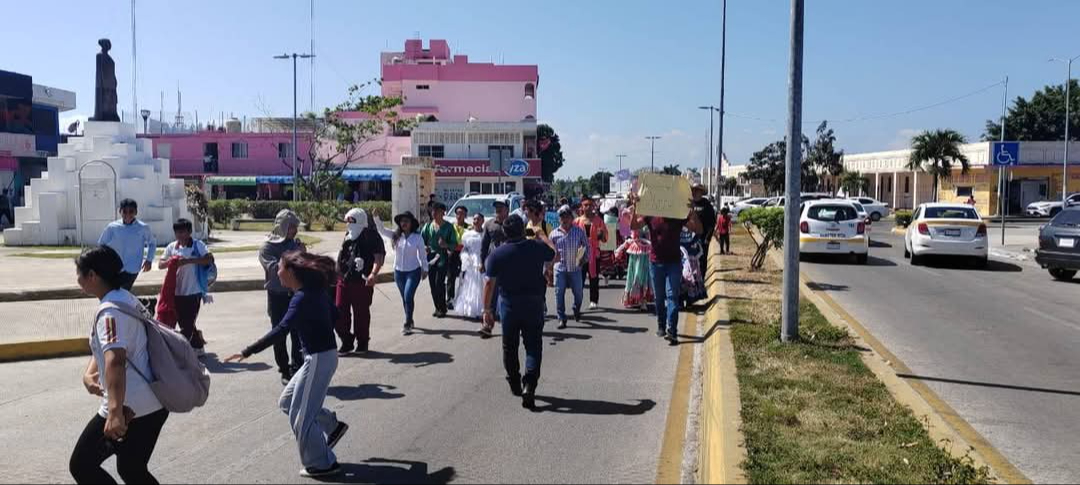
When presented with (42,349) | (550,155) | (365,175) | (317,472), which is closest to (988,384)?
(317,472)

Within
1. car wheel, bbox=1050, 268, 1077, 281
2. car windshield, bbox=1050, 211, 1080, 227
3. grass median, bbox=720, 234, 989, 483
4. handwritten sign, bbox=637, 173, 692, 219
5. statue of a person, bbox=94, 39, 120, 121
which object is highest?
statue of a person, bbox=94, 39, 120, 121

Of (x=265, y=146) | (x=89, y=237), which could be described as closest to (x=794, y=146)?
(x=89, y=237)

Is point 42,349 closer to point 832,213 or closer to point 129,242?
point 129,242

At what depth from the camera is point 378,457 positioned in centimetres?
613

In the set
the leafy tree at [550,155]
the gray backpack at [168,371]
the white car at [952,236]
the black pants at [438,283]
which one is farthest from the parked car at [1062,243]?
the leafy tree at [550,155]

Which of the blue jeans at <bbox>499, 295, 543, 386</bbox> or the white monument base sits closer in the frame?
the blue jeans at <bbox>499, 295, 543, 386</bbox>

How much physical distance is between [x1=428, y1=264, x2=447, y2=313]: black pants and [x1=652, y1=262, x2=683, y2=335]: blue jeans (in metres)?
3.46

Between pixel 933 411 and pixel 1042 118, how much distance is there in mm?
84288

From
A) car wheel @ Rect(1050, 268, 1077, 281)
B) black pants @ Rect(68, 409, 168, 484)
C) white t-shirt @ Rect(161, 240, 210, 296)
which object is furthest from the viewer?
car wheel @ Rect(1050, 268, 1077, 281)

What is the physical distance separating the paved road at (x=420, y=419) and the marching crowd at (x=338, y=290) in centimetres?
37

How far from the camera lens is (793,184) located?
9.59m

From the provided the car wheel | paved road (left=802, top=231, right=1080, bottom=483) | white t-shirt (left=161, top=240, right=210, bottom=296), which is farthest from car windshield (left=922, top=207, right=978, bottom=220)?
white t-shirt (left=161, top=240, right=210, bottom=296)

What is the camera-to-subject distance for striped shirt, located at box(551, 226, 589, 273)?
12203mm

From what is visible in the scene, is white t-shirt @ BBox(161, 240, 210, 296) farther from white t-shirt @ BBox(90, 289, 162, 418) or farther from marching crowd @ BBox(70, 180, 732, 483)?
white t-shirt @ BBox(90, 289, 162, 418)
